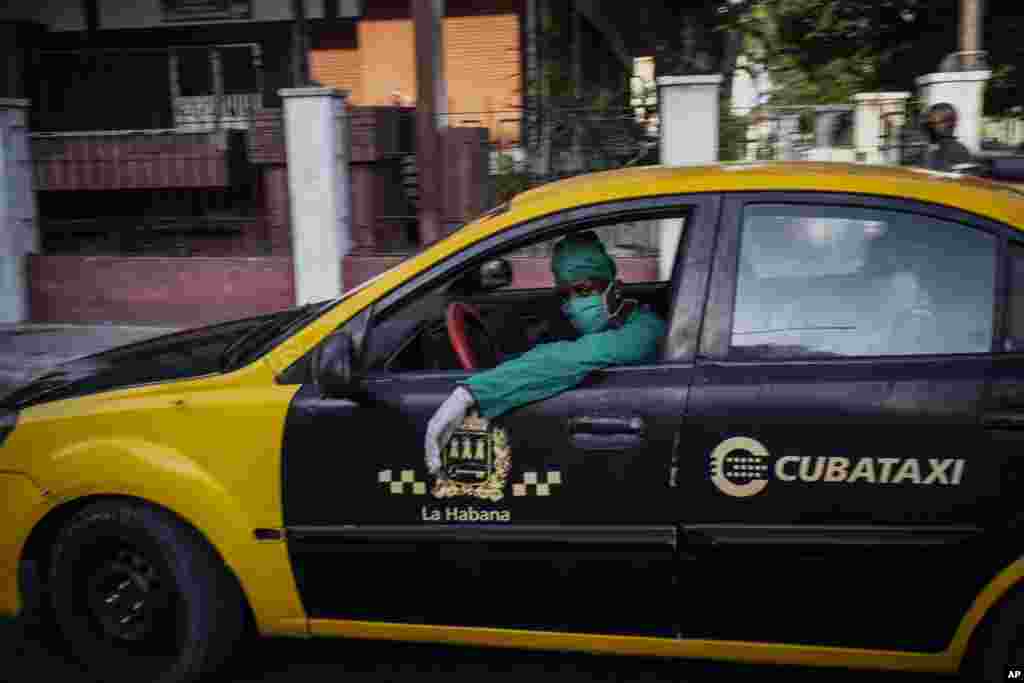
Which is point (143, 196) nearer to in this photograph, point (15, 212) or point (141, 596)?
point (15, 212)

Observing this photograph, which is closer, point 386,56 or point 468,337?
point 468,337

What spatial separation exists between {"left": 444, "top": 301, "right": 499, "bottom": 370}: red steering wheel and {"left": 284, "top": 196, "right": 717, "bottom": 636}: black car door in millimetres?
214

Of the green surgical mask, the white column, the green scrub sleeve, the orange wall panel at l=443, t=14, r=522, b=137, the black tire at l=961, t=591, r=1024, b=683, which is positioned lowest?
the black tire at l=961, t=591, r=1024, b=683

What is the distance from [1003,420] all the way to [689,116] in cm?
637

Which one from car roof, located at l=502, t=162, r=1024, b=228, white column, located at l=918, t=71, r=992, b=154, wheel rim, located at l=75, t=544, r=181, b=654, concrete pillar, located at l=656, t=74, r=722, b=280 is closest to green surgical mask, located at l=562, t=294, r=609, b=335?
car roof, located at l=502, t=162, r=1024, b=228

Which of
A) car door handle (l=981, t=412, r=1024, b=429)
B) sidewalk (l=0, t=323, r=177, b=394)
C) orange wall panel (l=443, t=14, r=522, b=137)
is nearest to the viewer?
car door handle (l=981, t=412, r=1024, b=429)

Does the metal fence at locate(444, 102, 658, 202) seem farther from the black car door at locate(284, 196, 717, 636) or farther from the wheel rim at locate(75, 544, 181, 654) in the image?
the wheel rim at locate(75, 544, 181, 654)

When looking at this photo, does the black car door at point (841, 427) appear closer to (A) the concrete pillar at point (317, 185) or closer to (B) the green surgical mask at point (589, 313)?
(B) the green surgical mask at point (589, 313)

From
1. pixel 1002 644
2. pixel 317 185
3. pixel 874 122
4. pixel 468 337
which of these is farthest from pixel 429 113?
pixel 1002 644

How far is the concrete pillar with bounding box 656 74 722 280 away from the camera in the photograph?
8859 millimetres

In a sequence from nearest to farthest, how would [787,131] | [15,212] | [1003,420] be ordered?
[1003,420] < [787,131] < [15,212]

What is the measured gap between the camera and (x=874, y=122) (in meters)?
9.15

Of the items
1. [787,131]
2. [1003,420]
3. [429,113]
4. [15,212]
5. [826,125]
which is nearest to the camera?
[1003,420]

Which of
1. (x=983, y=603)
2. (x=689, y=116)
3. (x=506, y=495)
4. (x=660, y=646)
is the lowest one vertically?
(x=660, y=646)
